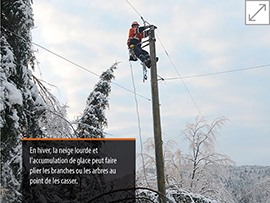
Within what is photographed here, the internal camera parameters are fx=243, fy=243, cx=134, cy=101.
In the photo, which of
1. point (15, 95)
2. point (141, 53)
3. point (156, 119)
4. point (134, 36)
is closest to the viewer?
point (15, 95)

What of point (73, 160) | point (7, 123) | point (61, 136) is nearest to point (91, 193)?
point (73, 160)

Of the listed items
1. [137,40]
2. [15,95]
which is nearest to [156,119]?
[137,40]

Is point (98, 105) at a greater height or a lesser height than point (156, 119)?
greater

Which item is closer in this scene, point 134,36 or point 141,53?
point 141,53

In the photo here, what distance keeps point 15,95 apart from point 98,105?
652 cm

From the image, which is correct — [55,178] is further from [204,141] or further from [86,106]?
[204,141]

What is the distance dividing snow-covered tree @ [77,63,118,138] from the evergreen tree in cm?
466

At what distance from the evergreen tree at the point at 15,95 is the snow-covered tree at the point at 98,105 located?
4.66m

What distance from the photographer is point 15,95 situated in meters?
3.11
